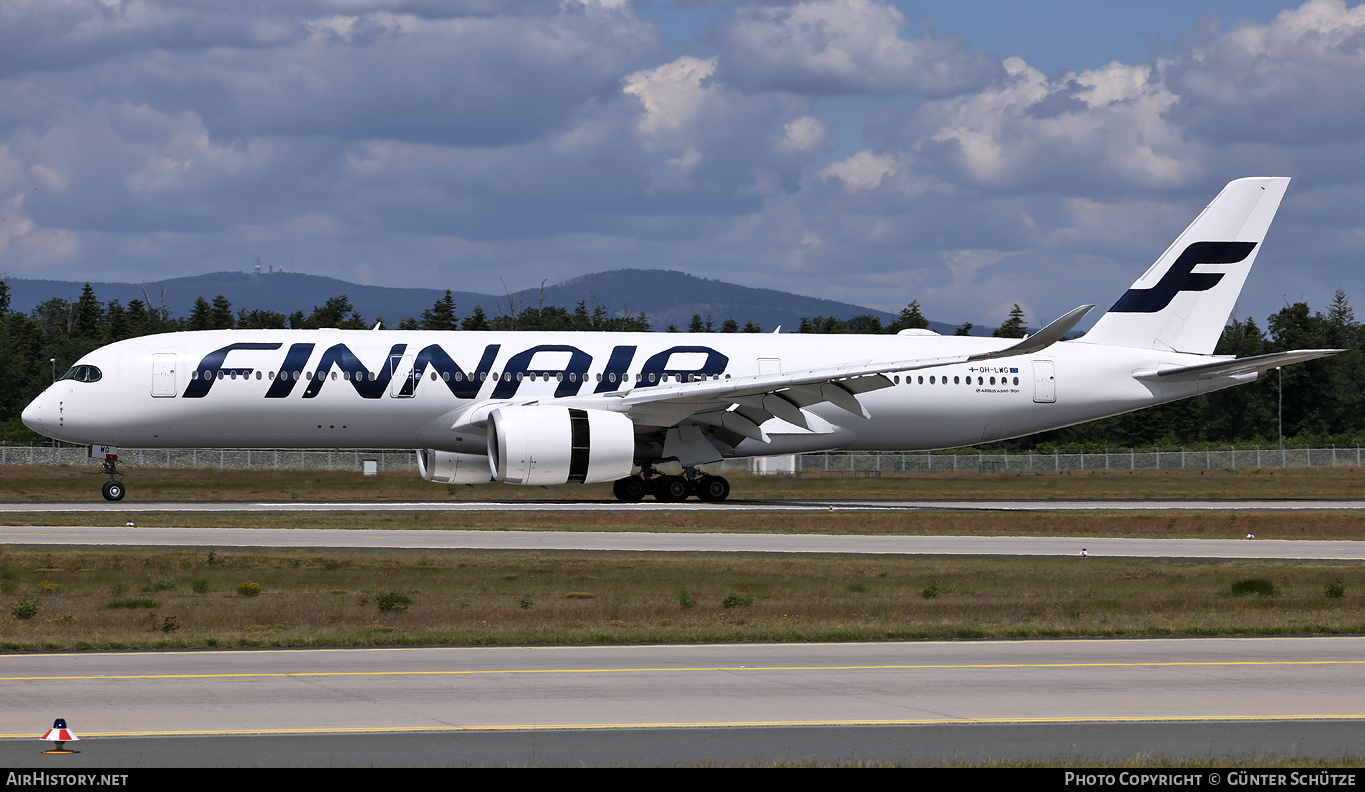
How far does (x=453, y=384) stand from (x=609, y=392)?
4.13 m

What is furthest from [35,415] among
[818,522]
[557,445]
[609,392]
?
[818,522]

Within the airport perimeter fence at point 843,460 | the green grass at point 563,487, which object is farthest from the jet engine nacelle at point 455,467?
the airport perimeter fence at point 843,460

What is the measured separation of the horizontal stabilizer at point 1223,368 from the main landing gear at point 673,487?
13.1 meters

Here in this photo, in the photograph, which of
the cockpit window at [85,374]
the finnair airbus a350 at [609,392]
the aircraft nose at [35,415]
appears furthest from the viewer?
the cockpit window at [85,374]

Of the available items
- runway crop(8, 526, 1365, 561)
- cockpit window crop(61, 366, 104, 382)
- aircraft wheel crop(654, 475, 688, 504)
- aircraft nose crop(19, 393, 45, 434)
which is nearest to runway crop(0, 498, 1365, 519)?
aircraft wheel crop(654, 475, 688, 504)

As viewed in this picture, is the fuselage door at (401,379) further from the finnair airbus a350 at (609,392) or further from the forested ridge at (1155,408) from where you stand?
the forested ridge at (1155,408)

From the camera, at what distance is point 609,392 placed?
117 ft

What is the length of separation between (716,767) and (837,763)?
0.80 metres

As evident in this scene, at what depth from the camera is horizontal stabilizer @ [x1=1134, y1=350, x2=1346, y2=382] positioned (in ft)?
112

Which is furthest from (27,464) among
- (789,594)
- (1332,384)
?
(1332,384)

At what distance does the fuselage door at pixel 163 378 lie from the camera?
33.6 m

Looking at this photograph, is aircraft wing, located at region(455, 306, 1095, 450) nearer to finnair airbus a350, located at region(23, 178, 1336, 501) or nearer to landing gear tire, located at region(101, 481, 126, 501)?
finnair airbus a350, located at region(23, 178, 1336, 501)

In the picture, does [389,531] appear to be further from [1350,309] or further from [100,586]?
[1350,309]

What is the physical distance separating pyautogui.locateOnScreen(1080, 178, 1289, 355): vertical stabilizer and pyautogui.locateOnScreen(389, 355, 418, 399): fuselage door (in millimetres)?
19879
